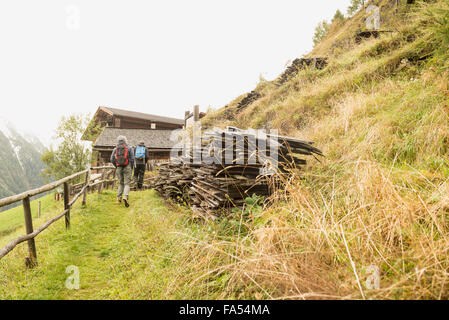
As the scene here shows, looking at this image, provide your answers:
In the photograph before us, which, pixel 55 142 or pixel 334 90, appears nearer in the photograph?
pixel 334 90

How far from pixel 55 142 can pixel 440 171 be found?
31.5 m

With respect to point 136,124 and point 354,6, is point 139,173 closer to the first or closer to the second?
point 136,124

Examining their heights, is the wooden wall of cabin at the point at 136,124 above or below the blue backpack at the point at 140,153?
above

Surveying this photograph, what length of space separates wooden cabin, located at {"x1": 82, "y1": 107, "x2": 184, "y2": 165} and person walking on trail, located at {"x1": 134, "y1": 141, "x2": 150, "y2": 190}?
22.9 ft

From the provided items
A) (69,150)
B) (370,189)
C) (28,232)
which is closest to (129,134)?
(69,150)

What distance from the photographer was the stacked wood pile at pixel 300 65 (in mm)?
9711

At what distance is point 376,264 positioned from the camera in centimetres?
158

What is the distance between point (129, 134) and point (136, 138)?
1.09 meters

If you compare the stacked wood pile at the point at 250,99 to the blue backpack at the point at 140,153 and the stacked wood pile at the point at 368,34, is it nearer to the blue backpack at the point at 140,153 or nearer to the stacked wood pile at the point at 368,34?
the stacked wood pile at the point at 368,34

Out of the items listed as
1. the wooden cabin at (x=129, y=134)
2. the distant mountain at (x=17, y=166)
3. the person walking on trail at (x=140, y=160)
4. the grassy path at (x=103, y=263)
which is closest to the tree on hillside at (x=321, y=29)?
the wooden cabin at (x=129, y=134)

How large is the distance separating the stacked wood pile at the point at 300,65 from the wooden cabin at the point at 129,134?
Answer: 12.3 m

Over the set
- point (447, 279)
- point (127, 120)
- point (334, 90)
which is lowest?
point (447, 279)
